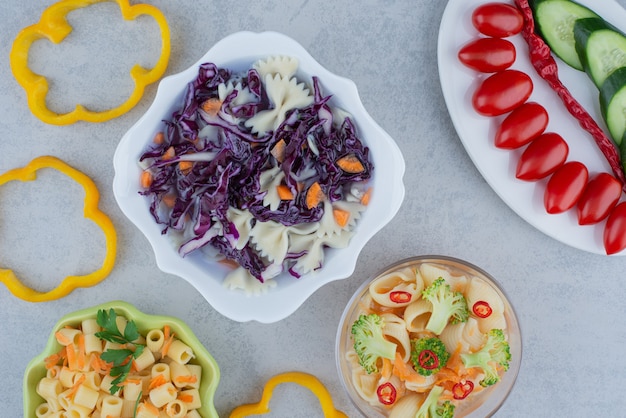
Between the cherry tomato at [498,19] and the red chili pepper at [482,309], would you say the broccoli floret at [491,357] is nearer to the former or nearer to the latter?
the red chili pepper at [482,309]

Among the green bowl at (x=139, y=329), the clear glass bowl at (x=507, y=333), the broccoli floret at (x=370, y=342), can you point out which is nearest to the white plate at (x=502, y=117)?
the clear glass bowl at (x=507, y=333)

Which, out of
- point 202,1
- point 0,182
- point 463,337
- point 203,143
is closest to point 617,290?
point 463,337

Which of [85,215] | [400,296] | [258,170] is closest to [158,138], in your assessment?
[258,170]

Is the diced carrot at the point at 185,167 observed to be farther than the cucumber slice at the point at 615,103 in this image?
No

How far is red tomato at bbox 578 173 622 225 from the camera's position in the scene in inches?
77.5

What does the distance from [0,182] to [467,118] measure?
4.95ft

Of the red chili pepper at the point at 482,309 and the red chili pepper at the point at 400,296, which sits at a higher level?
the red chili pepper at the point at 482,309

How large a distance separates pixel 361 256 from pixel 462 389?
526 millimetres

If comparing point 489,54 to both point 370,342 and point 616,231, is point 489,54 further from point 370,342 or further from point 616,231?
point 370,342

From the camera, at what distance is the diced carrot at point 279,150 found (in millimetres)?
1800

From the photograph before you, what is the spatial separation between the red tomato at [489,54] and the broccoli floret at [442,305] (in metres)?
0.66

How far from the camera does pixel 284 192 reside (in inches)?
70.7

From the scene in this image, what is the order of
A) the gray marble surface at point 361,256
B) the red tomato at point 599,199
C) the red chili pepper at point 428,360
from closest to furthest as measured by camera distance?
the red chili pepper at point 428,360, the red tomato at point 599,199, the gray marble surface at point 361,256

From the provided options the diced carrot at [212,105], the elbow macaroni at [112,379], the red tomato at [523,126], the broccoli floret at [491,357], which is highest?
the red tomato at [523,126]
